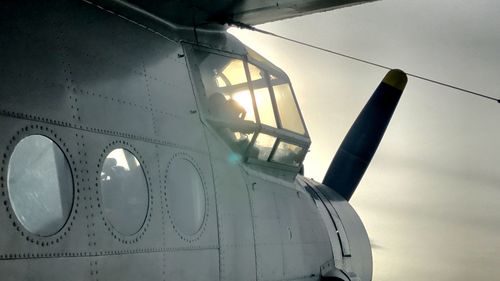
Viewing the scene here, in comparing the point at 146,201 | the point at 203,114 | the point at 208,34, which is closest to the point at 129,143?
the point at 146,201

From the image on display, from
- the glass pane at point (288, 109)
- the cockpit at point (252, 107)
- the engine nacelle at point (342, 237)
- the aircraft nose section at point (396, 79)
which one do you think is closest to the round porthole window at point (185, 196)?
the cockpit at point (252, 107)

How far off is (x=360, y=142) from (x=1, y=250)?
8.91m

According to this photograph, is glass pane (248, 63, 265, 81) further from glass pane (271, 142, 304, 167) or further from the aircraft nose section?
the aircraft nose section

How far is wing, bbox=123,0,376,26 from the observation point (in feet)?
19.1

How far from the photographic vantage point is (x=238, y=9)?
634 cm

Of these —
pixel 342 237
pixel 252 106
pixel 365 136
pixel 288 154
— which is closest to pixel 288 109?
pixel 288 154

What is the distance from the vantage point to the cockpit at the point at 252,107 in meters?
6.15

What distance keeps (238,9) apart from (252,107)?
1.19 m

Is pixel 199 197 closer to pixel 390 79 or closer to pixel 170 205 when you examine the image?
pixel 170 205

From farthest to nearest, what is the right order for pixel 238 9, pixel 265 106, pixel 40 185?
pixel 265 106
pixel 238 9
pixel 40 185

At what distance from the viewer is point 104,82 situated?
4.41m

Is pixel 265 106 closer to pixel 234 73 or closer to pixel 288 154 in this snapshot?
pixel 234 73

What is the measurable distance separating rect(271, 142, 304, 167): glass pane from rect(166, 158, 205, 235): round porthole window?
218 cm

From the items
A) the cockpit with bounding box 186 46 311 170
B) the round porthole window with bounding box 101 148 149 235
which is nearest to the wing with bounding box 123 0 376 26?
the cockpit with bounding box 186 46 311 170
